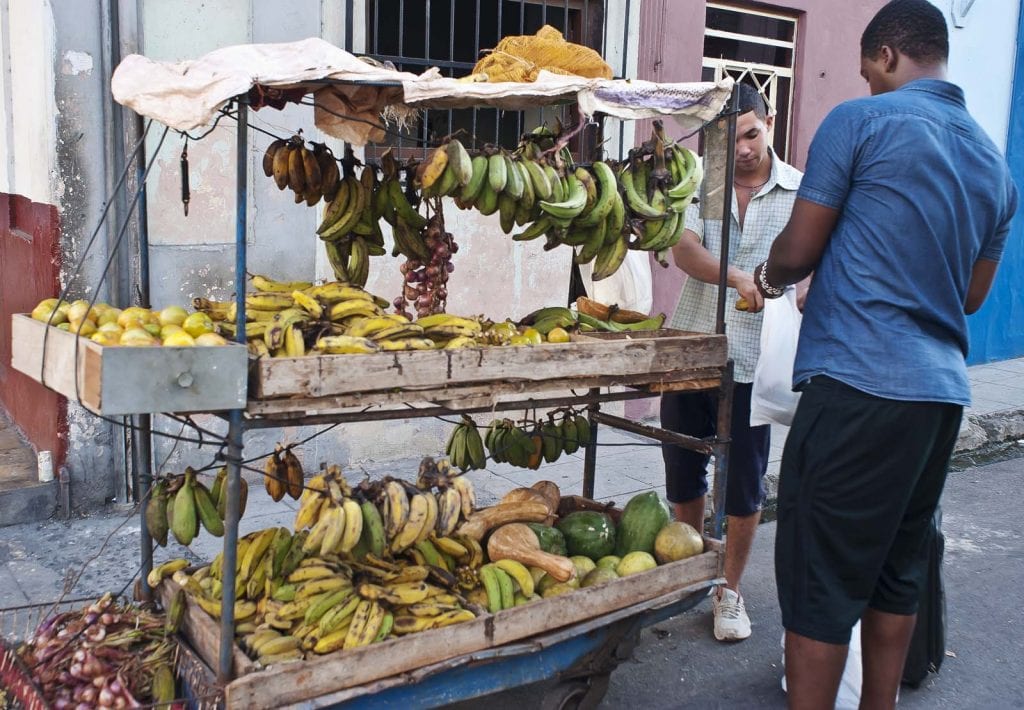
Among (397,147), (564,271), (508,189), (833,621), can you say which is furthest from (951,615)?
(397,147)

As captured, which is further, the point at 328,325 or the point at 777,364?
the point at 777,364

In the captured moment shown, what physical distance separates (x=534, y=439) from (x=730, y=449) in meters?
0.83

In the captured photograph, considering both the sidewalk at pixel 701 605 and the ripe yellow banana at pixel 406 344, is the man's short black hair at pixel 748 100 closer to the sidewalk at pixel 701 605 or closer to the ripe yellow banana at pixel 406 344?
the sidewalk at pixel 701 605

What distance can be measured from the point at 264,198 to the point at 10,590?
2.43m

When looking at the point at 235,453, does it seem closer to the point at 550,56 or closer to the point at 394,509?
the point at 394,509

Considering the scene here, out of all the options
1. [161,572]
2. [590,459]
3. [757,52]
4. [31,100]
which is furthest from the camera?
[757,52]

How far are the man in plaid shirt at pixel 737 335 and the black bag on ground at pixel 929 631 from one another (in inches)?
26.9

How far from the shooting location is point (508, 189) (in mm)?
3137

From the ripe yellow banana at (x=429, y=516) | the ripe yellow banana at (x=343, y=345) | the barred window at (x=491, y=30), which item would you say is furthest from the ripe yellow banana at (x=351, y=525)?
the barred window at (x=491, y=30)

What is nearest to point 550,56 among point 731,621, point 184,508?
point 184,508

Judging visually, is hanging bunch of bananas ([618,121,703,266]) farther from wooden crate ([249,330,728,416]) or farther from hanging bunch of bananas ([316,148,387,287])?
hanging bunch of bananas ([316,148,387,287])

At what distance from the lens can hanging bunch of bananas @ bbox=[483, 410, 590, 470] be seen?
13.3 feet

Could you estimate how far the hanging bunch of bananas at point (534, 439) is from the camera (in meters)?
4.05

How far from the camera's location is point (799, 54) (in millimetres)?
7887
